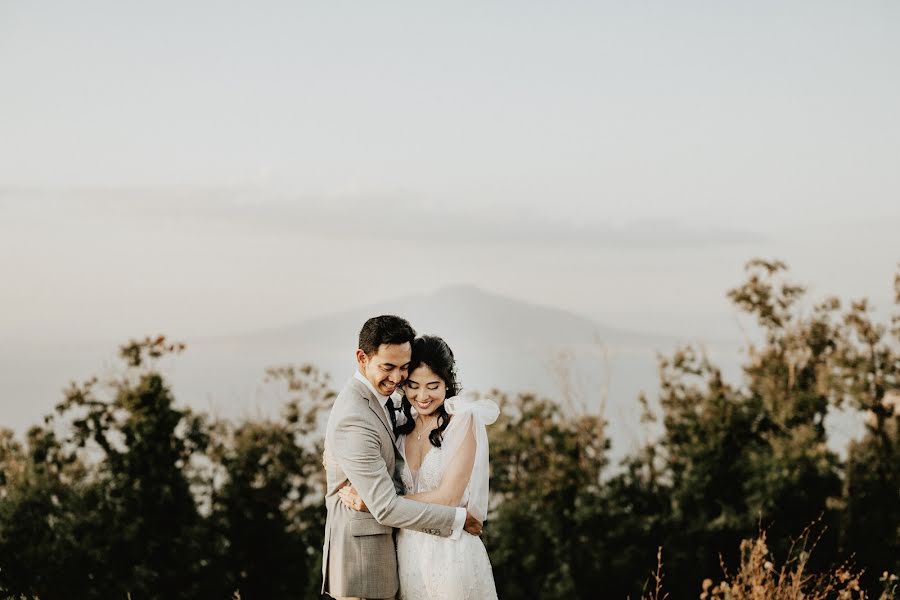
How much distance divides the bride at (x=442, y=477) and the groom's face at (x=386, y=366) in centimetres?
10

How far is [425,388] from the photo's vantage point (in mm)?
4648

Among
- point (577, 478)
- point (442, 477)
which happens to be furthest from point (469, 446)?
point (577, 478)

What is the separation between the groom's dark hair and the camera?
4523 mm

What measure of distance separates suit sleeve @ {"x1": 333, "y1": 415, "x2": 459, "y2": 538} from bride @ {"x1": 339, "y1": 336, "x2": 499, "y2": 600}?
0.33 ft

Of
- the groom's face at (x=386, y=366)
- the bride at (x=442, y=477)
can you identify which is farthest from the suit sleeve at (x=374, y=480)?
the groom's face at (x=386, y=366)

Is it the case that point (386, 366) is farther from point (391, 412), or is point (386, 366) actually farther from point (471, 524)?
point (471, 524)

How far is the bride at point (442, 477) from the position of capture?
15.0 feet

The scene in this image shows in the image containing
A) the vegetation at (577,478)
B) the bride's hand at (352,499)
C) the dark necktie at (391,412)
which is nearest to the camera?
the bride's hand at (352,499)

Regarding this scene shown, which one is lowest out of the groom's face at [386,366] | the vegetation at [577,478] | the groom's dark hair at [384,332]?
the vegetation at [577,478]

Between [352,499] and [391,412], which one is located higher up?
[391,412]

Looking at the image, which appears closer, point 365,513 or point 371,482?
point 371,482

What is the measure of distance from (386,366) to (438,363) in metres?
0.25

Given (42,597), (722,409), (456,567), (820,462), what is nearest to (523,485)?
(722,409)

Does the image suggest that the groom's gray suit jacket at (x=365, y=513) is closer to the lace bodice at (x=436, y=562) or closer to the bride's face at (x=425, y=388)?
the lace bodice at (x=436, y=562)
